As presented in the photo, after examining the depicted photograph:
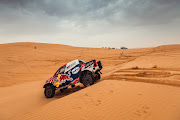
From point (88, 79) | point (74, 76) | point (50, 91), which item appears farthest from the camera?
point (50, 91)

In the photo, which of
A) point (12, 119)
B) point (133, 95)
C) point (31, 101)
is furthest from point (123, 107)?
point (31, 101)

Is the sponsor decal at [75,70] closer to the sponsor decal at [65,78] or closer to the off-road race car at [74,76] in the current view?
the off-road race car at [74,76]

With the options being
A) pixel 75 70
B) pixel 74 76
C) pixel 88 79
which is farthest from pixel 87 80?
pixel 75 70

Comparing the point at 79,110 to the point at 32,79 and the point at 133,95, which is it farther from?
the point at 32,79

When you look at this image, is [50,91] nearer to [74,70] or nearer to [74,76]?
[74,76]

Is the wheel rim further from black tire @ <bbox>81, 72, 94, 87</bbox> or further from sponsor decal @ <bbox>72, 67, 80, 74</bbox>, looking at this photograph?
sponsor decal @ <bbox>72, 67, 80, 74</bbox>

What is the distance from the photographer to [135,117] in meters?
3.30

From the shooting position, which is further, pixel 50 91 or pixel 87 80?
pixel 50 91

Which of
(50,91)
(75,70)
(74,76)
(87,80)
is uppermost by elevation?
(75,70)

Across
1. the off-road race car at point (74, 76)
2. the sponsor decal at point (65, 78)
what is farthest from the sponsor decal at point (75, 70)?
the sponsor decal at point (65, 78)

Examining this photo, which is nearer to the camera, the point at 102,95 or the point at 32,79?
the point at 102,95

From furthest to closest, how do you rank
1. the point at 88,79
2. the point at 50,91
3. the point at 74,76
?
the point at 50,91, the point at 74,76, the point at 88,79

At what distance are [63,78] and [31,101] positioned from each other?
2445 mm

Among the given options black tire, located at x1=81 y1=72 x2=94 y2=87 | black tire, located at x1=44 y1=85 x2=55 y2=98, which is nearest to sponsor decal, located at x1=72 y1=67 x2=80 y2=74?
black tire, located at x1=81 y1=72 x2=94 y2=87
